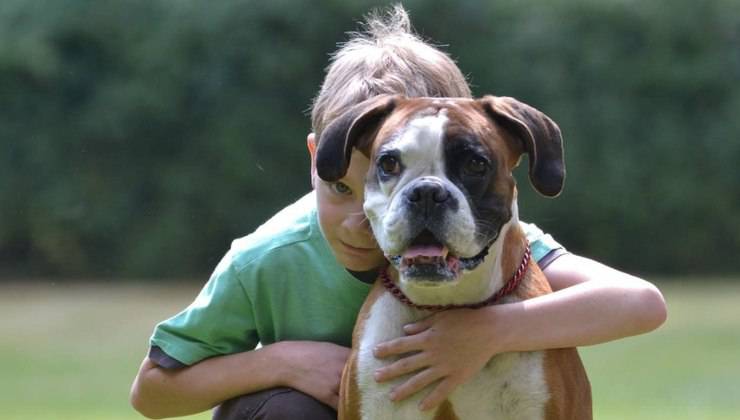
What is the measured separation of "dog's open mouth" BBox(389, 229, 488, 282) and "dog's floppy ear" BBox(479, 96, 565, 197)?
1.03 ft

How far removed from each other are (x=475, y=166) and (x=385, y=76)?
2.88ft

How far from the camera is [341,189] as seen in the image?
4301mm

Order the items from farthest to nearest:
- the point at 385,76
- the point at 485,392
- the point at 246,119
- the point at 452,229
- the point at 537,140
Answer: the point at 246,119 → the point at 385,76 → the point at 485,392 → the point at 537,140 → the point at 452,229

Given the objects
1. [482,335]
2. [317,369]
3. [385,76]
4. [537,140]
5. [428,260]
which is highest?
[385,76]

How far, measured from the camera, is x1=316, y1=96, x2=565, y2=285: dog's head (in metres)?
3.77

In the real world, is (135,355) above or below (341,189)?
below

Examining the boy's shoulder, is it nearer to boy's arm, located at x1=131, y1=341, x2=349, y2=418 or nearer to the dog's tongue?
boy's arm, located at x1=131, y1=341, x2=349, y2=418

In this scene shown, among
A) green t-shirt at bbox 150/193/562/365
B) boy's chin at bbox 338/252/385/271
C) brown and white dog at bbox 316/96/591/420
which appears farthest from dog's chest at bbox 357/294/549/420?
green t-shirt at bbox 150/193/562/365

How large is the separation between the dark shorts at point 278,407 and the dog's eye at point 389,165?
936 millimetres

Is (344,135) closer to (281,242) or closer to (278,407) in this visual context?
(281,242)

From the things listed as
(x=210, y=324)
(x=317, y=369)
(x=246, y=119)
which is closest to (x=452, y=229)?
(x=317, y=369)

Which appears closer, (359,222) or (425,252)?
(425,252)

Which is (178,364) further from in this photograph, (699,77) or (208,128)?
(699,77)

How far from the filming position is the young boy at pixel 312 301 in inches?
172
